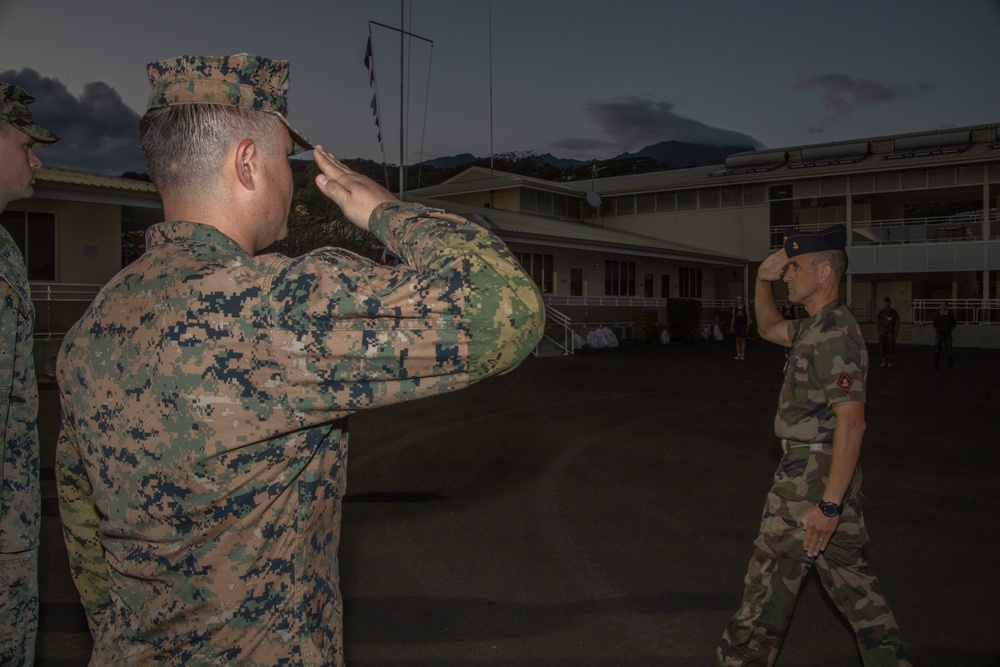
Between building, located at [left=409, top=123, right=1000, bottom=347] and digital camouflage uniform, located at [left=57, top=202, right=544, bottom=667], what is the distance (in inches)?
1169

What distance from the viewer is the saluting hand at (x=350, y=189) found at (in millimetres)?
1551

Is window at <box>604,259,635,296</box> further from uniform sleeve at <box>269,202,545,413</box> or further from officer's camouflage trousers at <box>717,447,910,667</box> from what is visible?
uniform sleeve at <box>269,202,545,413</box>

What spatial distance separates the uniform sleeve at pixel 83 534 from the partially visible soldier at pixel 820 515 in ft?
9.17

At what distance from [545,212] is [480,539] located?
117ft

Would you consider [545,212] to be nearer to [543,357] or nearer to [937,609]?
[543,357]

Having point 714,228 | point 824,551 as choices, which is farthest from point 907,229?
point 824,551

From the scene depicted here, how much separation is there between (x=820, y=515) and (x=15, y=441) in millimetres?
3289

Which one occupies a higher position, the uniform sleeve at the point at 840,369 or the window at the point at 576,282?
the window at the point at 576,282

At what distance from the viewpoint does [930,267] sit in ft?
120

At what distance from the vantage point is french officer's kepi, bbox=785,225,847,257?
385 centimetres

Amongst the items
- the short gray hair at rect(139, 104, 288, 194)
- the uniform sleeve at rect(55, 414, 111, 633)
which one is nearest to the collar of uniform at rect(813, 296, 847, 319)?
the short gray hair at rect(139, 104, 288, 194)

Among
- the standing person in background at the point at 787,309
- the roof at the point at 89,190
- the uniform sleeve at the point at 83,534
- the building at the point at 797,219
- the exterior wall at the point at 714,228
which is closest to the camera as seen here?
the uniform sleeve at the point at 83,534

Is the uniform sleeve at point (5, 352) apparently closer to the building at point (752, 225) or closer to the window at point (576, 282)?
the building at point (752, 225)

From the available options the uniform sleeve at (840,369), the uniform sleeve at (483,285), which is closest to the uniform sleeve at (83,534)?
the uniform sleeve at (483,285)
